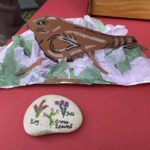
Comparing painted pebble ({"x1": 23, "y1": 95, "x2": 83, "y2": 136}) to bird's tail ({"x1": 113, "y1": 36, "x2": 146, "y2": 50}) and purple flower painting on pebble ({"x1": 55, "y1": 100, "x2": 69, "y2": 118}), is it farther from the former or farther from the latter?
bird's tail ({"x1": 113, "y1": 36, "x2": 146, "y2": 50})

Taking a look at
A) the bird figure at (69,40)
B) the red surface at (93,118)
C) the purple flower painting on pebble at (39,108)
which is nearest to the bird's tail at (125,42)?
the bird figure at (69,40)

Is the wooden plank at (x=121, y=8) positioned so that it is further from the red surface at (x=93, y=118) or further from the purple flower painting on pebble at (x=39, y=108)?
the purple flower painting on pebble at (x=39, y=108)

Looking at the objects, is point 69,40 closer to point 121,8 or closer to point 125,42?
point 125,42

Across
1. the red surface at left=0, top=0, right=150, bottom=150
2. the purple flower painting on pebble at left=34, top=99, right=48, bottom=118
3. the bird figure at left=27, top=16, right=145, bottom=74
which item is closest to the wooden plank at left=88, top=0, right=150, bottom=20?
the bird figure at left=27, top=16, right=145, bottom=74

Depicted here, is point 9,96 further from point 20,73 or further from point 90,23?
point 90,23

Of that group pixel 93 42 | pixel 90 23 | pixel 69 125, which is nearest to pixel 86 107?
pixel 69 125

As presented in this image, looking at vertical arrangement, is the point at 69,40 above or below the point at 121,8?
below

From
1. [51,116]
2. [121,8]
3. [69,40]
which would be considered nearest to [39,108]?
[51,116]
